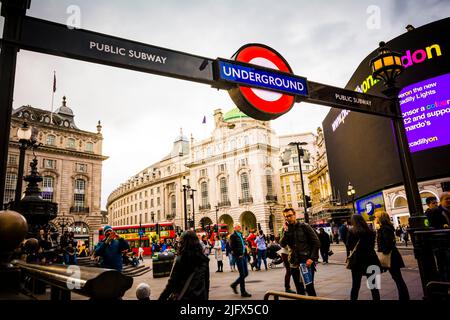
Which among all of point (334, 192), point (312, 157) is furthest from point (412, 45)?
point (312, 157)

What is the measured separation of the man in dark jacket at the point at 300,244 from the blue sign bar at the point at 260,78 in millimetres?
2404

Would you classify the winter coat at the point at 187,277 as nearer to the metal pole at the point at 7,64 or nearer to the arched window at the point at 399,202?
the metal pole at the point at 7,64

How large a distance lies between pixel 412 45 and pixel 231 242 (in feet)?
84.2

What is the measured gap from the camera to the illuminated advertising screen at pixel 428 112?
2250cm

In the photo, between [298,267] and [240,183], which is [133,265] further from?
[240,183]

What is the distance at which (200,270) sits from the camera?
3.45 metres

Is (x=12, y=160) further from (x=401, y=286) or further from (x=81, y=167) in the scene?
(x=401, y=286)

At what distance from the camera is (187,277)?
3.38 m

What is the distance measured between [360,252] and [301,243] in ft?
3.22

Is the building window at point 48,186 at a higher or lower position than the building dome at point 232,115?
lower

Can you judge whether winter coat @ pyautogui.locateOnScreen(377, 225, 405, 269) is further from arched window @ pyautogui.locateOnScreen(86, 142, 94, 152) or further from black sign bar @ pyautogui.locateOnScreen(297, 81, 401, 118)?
arched window @ pyautogui.locateOnScreen(86, 142, 94, 152)

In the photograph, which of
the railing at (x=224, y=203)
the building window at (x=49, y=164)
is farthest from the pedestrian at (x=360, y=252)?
the railing at (x=224, y=203)

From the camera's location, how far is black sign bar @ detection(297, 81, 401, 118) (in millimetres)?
4805
